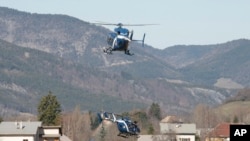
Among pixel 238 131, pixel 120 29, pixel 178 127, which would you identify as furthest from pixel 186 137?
pixel 238 131

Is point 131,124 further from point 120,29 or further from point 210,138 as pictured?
point 210,138

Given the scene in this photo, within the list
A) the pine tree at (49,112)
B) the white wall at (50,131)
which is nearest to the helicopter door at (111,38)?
the white wall at (50,131)

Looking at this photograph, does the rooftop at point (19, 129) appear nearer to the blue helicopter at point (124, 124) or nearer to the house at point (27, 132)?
the house at point (27, 132)

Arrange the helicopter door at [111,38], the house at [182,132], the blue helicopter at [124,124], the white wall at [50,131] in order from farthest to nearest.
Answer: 1. the house at [182,132]
2. the white wall at [50,131]
3. the helicopter door at [111,38]
4. the blue helicopter at [124,124]

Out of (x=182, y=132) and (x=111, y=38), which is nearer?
(x=111, y=38)

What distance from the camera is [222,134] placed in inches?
6344

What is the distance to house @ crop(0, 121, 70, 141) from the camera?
10919 centimetres

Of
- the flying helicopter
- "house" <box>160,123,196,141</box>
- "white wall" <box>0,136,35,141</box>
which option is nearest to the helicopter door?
the flying helicopter

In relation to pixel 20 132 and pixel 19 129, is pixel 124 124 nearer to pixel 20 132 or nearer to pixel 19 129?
pixel 20 132

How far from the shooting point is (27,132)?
359 ft

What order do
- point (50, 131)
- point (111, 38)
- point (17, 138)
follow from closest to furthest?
point (111, 38) < point (17, 138) < point (50, 131)

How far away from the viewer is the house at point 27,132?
358ft

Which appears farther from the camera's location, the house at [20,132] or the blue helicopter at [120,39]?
the house at [20,132]

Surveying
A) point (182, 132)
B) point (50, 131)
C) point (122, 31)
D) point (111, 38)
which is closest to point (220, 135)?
point (182, 132)
